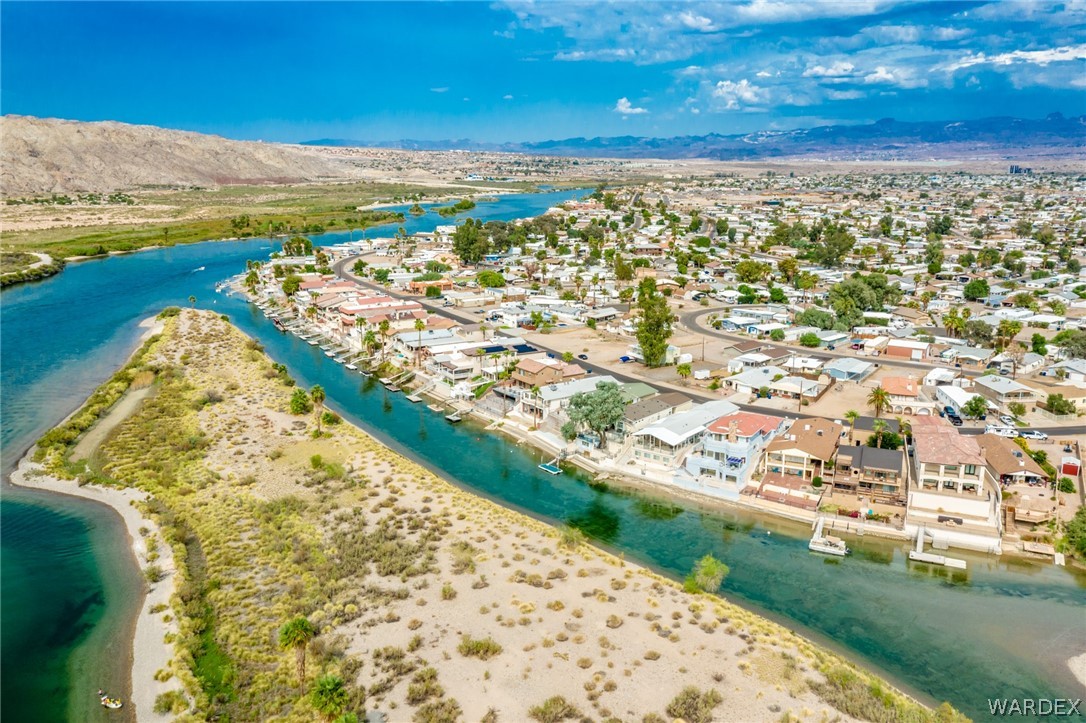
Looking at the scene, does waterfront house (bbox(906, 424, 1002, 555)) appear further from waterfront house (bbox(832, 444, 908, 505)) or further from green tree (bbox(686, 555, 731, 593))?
green tree (bbox(686, 555, 731, 593))

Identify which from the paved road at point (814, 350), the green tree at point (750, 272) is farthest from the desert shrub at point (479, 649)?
the green tree at point (750, 272)

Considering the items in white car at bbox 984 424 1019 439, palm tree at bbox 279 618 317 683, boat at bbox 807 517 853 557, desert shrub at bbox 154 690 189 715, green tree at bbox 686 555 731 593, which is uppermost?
palm tree at bbox 279 618 317 683

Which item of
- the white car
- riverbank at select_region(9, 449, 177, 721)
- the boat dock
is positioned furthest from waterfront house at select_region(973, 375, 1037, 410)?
riverbank at select_region(9, 449, 177, 721)

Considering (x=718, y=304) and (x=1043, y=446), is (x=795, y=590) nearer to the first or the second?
(x=1043, y=446)

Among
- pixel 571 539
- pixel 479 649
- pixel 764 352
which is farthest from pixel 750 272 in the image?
pixel 479 649

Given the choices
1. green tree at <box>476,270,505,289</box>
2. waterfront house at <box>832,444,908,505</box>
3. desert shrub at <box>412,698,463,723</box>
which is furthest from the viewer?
green tree at <box>476,270,505,289</box>

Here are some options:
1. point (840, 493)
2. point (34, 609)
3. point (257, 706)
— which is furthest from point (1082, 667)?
point (34, 609)

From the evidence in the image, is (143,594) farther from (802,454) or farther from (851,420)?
(851,420)
